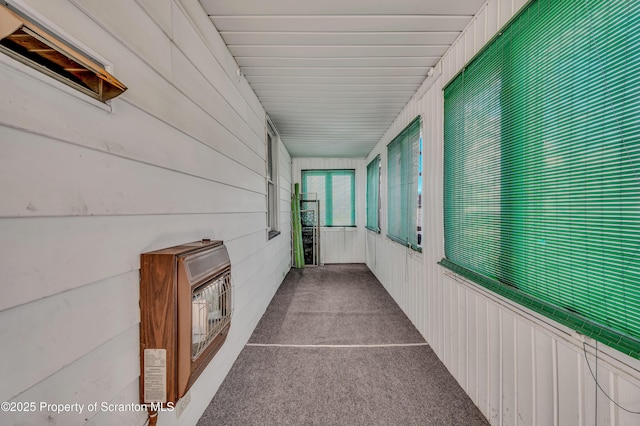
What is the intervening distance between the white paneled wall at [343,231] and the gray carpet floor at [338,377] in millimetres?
2888

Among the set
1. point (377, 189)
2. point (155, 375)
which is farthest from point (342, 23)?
point (377, 189)

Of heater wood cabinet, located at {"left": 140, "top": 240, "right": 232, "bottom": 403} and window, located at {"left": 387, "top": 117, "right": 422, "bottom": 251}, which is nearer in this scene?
heater wood cabinet, located at {"left": 140, "top": 240, "right": 232, "bottom": 403}

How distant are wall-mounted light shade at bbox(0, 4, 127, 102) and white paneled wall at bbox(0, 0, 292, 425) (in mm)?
29

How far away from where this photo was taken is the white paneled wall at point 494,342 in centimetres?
92

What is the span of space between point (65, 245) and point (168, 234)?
1.54 feet

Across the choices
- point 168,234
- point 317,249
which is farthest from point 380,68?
point 317,249

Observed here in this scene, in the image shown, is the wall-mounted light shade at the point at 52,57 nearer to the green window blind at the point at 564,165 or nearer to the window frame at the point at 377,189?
the green window blind at the point at 564,165

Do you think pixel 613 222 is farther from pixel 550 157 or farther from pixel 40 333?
pixel 40 333

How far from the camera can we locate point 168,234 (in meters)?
1.17

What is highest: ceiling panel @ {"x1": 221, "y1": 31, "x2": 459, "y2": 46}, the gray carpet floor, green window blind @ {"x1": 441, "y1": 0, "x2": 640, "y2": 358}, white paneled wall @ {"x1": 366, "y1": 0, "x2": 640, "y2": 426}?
ceiling panel @ {"x1": 221, "y1": 31, "x2": 459, "y2": 46}

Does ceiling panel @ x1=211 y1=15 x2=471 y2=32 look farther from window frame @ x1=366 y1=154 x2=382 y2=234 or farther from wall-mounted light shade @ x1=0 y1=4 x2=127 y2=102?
window frame @ x1=366 y1=154 x2=382 y2=234

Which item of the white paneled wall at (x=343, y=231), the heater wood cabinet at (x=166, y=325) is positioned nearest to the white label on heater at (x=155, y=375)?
the heater wood cabinet at (x=166, y=325)

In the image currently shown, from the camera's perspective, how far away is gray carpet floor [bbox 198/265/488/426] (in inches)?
62.0

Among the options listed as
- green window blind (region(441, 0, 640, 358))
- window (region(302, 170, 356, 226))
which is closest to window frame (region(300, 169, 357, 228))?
window (region(302, 170, 356, 226))
